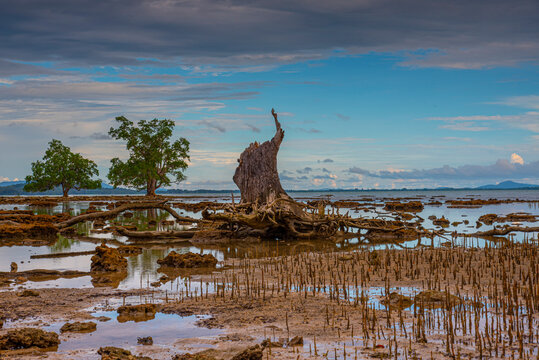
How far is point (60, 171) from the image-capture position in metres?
77.9

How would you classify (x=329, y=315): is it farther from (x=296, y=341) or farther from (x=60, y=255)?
(x=60, y=255)

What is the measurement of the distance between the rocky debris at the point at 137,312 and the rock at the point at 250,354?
8.48ft

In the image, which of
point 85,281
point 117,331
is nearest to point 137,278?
point 85,281

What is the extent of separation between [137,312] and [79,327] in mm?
1076

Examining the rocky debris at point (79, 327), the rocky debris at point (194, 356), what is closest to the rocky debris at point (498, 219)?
the rocky debris at point (79, 327)

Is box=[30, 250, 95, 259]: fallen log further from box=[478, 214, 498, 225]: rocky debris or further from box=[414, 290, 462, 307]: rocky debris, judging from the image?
box=[478, 214, 498, 225]: rocky debris

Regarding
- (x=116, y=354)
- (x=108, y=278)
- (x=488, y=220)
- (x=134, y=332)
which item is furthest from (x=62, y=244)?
(x=488, y=220)

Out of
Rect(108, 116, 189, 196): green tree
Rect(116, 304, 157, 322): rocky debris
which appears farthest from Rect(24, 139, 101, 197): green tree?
Rect(116, 304, 157, 322): rocky debris

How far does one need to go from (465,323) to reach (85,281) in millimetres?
7947

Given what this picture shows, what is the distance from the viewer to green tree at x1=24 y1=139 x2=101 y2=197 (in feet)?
253

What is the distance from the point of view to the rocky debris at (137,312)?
24.7 ft

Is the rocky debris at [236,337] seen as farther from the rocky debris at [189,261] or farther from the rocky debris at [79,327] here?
the rocky debris at [189,261]

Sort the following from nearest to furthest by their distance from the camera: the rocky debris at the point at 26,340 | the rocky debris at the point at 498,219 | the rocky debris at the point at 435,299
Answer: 1. the rocky debris at the point at 26,340
2. the rocky debris at the point at 435,299
3. the rocky debris at the point at 498,219

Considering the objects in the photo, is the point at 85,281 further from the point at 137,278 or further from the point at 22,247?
the point at 22,247
